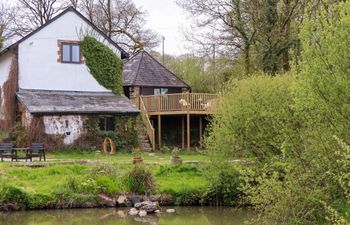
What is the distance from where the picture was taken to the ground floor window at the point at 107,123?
31.5m

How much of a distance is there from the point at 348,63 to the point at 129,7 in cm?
3845

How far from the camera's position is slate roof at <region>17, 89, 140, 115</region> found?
29.4m

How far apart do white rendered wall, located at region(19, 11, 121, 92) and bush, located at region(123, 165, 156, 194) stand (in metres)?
13.2

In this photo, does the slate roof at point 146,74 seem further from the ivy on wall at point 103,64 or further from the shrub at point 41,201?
the shrub at point 41,201

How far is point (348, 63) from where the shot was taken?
41.9 ft

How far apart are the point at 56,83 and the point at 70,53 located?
2011mm

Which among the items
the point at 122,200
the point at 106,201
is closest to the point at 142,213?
the point at 122,200

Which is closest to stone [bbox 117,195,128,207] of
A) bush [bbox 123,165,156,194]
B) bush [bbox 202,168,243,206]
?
bush [bbox 123,165,156,194]

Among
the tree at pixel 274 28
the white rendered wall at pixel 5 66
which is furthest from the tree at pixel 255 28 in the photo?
the white rendered wall at pixel 5 66

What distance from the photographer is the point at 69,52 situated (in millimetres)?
32594

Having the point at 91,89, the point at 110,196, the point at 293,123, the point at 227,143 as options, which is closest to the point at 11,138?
the point at 91,89

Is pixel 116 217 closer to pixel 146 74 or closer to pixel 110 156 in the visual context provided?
pixel 110 156

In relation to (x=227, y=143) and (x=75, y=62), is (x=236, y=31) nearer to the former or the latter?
(x=75, y=62)

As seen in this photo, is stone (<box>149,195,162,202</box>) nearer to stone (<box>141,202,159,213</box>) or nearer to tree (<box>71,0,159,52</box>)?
stone (<box>141,202,159,213</box>)
